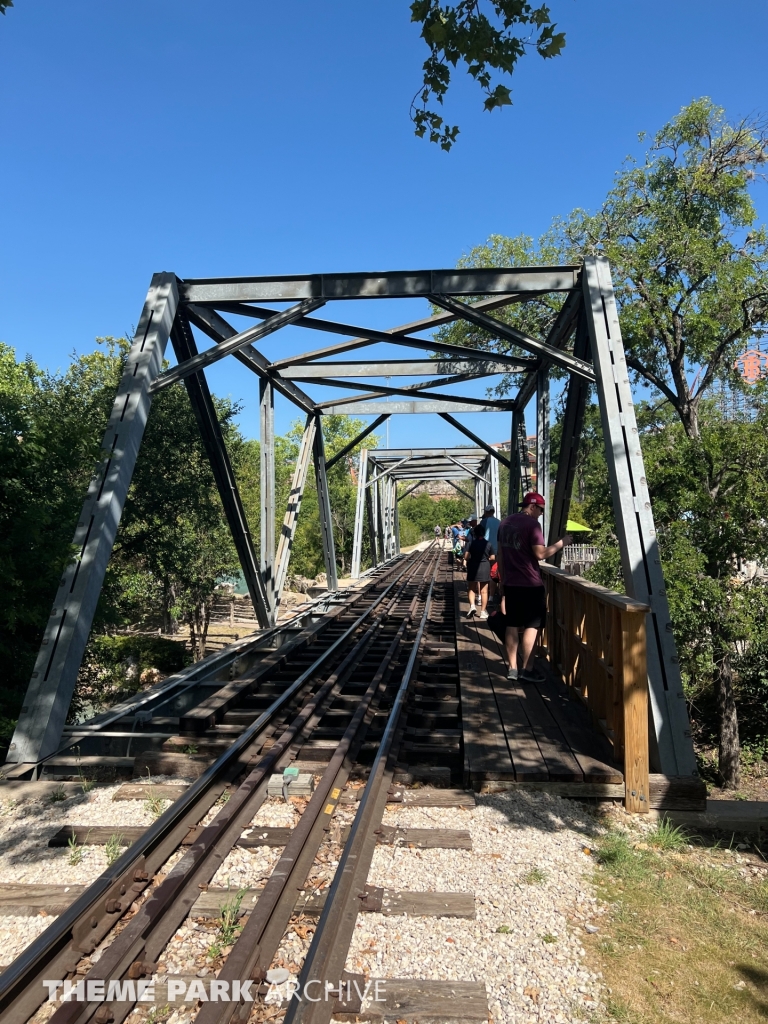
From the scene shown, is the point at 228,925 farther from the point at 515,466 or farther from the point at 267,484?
the point at 515,466

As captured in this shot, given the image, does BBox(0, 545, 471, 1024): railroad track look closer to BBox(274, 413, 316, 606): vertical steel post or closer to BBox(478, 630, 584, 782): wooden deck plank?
BBox(478, 630, 584, 782): wooden deck plank

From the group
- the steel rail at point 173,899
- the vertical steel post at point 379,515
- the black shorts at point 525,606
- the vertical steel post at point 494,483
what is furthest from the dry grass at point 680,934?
the vertical steel post at point 379,515

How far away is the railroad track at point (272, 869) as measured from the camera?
2.34 m

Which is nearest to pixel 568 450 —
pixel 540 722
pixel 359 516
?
pixel 540 722

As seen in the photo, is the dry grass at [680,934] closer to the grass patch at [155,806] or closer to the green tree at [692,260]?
the grass patch at [155,806]

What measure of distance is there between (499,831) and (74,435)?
492 cm

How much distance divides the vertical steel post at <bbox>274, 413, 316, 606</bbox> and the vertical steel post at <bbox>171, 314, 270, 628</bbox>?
1088mm

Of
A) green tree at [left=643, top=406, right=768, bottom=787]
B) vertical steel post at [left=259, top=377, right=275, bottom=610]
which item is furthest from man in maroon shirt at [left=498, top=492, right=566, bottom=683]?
green tree at [left=643, top=406, right=768, bottom=787]

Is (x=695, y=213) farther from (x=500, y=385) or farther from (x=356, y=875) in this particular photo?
(x=356, y=875)

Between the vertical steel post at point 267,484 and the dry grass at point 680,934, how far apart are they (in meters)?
7.64

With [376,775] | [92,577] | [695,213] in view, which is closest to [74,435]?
[92,577]

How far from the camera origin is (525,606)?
20.7 feet

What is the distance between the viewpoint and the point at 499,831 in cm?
381

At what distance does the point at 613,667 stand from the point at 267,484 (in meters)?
6.96
